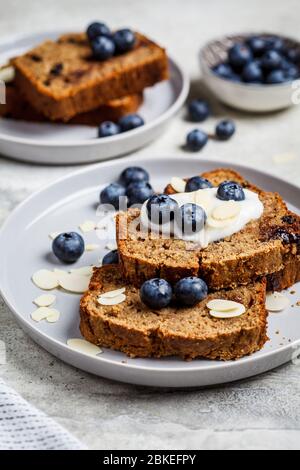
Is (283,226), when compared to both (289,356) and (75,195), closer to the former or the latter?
(289,356)

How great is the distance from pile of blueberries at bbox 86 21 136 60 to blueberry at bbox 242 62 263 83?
2.31 ft

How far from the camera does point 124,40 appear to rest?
437cm

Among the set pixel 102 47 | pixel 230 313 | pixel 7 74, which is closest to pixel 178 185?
pixel 230 313

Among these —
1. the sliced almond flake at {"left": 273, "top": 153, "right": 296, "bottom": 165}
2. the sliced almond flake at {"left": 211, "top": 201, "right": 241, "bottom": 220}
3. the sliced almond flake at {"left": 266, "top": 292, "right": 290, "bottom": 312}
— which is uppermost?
the sliced almond flake at {"left": 211, "top": 201, "right": 241, "bottom": 220}

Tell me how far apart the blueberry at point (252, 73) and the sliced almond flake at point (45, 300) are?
2.16 m

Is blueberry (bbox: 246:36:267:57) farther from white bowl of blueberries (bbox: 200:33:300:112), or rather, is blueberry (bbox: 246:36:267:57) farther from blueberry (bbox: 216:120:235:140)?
blueberry (bbox: 216:120:235:140)

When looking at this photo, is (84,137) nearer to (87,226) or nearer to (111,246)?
(87,226)

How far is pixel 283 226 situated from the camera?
307cm

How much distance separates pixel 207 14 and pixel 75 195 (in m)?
2.55

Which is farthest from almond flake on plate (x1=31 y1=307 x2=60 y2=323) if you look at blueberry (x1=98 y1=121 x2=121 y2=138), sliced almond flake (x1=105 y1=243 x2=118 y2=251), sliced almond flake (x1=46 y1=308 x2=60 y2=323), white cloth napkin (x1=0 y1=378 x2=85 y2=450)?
blueberry (x1=98 y1=121 x2=121 y2=138)

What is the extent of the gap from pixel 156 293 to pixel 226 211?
50cm

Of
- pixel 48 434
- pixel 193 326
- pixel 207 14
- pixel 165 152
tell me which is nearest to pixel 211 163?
pixel 165 152

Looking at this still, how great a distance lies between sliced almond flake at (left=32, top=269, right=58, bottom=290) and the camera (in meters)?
3.11

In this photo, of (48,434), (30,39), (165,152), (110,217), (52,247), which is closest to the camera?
(48,434)
